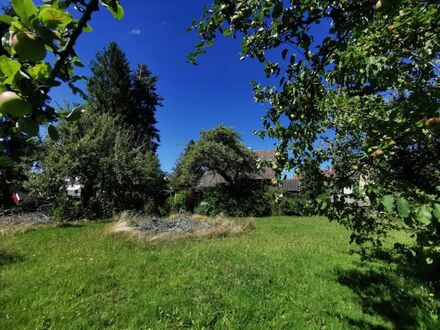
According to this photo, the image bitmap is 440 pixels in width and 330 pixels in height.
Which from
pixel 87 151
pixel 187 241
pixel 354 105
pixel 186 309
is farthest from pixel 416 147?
pixel 87 151

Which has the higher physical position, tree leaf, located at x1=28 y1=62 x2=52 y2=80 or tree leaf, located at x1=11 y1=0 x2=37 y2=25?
tree leaf, located at x1=11 y1=0 x2=37 y2=25

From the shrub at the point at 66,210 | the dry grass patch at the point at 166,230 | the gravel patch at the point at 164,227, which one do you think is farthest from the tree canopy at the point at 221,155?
the gravel patch at the point at 164,227

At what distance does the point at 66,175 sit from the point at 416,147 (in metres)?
15.6

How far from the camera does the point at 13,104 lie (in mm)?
616

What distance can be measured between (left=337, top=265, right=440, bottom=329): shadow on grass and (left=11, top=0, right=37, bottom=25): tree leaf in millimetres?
4782

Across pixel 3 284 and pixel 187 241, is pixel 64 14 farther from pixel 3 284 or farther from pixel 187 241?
pixel 187 241

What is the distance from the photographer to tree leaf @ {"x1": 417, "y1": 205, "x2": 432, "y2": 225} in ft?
4.63

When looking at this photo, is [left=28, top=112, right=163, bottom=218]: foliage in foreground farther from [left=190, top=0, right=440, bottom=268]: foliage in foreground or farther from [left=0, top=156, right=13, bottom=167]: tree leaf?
Answer: [left=0, top=156, right=13, bottom=167]: tree leaf

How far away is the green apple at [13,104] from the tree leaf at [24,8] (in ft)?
0.52

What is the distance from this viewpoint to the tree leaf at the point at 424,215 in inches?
55.6

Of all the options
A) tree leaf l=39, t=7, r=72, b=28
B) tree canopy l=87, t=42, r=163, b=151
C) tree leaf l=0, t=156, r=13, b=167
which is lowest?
tree leaf l=0, t=156, r=13, b=167

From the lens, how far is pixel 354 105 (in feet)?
12.7

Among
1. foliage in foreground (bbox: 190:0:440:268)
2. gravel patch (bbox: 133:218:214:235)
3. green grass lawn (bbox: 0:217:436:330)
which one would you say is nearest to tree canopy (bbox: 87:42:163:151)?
gravel patch (bbox: 133:218:214:235)

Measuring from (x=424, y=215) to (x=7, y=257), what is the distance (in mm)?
8463
